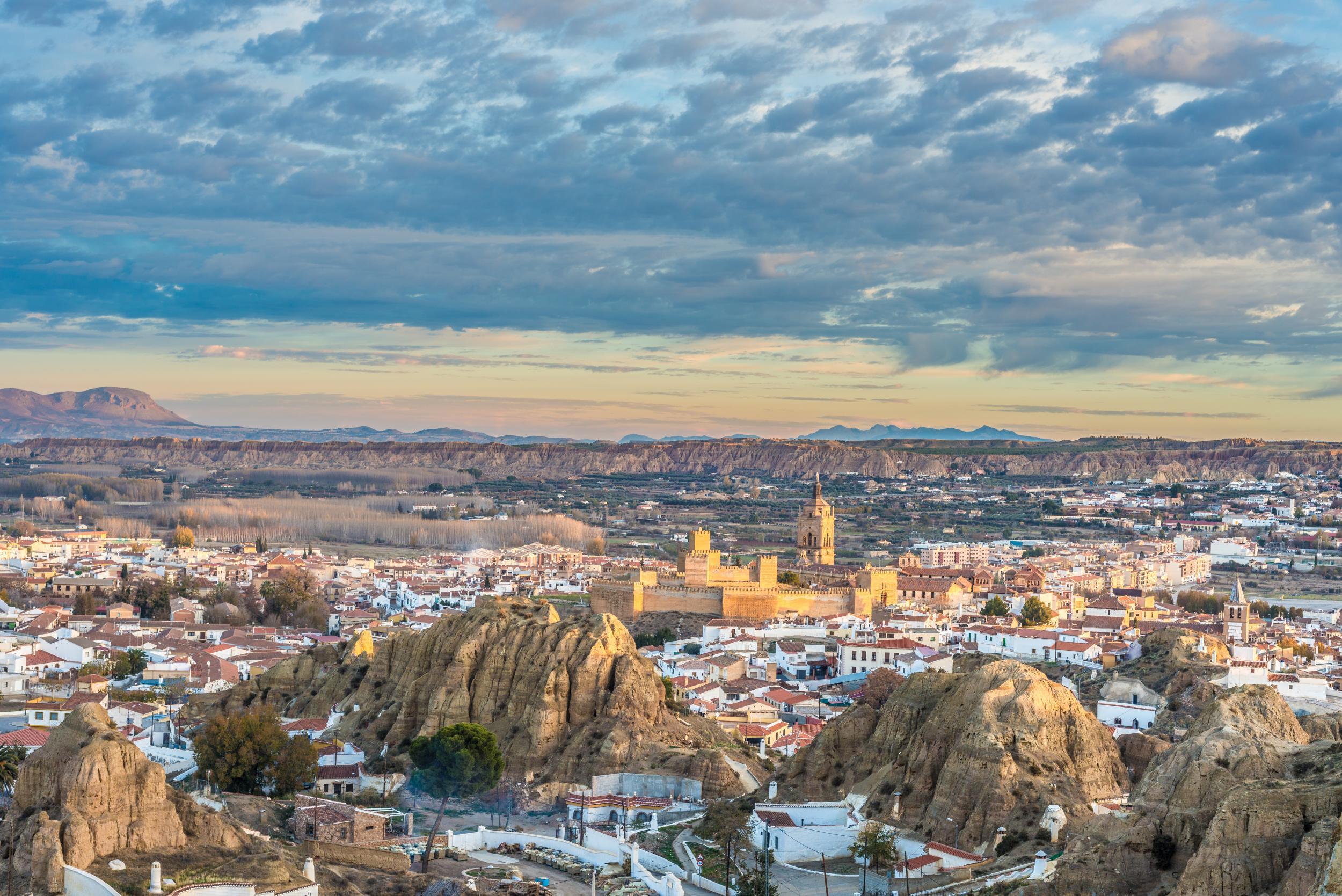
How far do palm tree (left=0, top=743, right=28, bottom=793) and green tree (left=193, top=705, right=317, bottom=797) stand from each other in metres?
4.20

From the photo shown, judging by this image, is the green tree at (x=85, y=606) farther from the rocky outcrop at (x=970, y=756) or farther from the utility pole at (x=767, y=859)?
the utility pole at (x=767, y=859)

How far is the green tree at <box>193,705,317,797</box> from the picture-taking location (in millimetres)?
37156

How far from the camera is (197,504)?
178625mm

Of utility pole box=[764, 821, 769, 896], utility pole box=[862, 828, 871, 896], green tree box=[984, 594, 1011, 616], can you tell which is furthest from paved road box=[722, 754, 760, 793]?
green tree box=[984, 594, 1011, 616]

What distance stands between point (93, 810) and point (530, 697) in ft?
58.2

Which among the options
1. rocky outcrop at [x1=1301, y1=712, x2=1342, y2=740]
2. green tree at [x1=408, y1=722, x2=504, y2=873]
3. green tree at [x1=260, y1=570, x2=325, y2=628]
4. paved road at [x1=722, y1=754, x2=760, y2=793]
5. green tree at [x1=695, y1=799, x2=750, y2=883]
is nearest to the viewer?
rocky outcrop at [x1=1301, y1=712, x2=1342, y2=740]

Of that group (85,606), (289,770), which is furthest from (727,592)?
(289,770)

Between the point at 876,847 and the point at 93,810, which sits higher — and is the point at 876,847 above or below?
below

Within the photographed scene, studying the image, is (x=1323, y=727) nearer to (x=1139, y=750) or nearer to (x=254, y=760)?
(x=1139, y=750)

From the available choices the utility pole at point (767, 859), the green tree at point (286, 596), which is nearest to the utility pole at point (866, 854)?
the utility pole at point (767, 859)

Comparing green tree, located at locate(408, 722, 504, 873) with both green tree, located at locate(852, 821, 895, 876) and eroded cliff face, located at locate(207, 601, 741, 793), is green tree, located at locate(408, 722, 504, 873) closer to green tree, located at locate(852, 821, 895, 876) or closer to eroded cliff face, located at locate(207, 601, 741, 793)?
eroded cliff face, located at locate(207, 601, 741, 793)

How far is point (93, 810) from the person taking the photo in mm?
25656

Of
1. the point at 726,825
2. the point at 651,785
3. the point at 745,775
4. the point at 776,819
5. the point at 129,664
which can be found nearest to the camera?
the point at 776,819

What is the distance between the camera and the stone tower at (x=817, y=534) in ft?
345
